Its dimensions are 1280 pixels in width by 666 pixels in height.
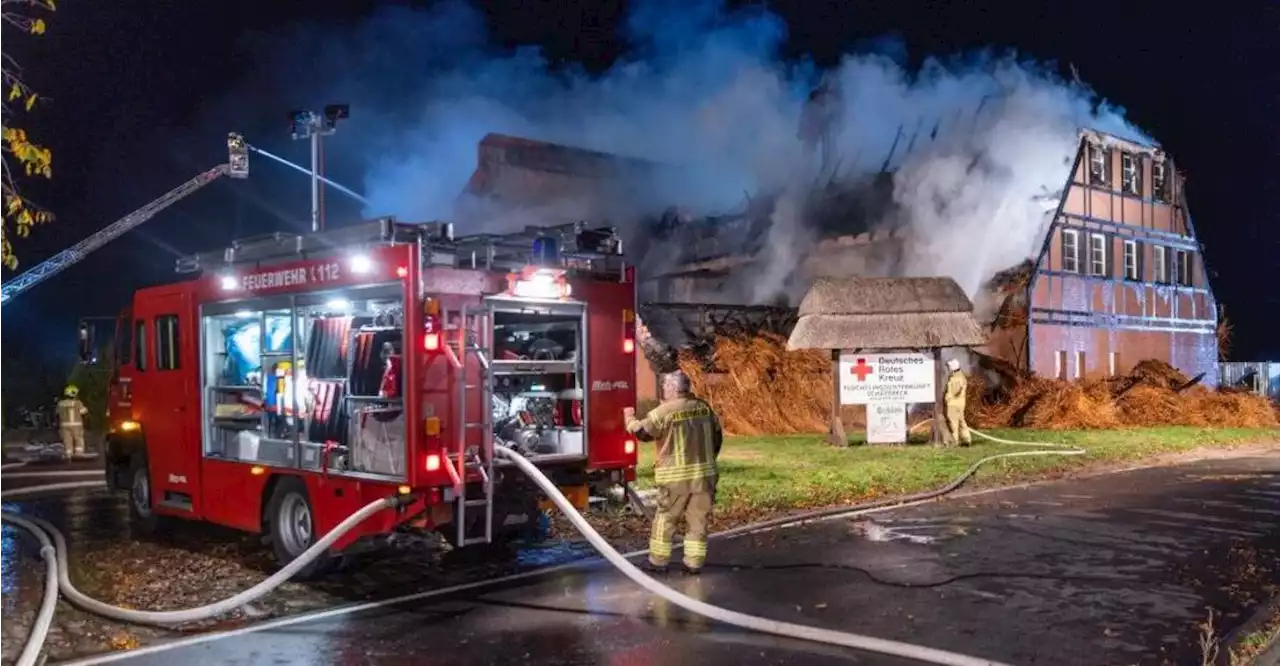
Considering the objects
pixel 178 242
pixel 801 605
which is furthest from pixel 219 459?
pixel 178 242

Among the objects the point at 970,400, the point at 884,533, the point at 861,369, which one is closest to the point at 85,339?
the point at 884,533

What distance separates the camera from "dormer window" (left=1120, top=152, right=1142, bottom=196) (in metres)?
29.4

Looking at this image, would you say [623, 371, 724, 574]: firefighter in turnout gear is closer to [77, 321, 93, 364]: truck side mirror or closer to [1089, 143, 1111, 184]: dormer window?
[77, 321, 93, 364]: truck side mirror

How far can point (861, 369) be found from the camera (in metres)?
18.4

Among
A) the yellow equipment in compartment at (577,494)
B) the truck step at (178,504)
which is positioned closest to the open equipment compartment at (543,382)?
the yellow equipment in compartment at (577,494)

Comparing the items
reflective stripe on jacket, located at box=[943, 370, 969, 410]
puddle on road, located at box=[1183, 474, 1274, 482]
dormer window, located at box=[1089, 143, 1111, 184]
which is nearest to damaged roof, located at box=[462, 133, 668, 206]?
dormer window, located at box=[1089, 143, 1111, 184]

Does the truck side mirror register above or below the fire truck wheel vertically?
above

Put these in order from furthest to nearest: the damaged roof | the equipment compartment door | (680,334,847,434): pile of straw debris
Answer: the damaged roof, (680,334,847,434): pile of straw debris, the equipment compartment door

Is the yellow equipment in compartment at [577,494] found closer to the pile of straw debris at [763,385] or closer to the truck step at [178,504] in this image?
the truck step at [178,504]

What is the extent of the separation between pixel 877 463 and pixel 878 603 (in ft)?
27.3

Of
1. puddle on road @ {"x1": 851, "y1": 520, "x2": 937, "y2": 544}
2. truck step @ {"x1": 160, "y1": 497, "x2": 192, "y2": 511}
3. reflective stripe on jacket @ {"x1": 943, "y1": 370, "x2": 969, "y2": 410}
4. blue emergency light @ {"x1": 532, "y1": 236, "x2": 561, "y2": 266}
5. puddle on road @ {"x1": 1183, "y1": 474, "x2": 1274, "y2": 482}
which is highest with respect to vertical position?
blue emergency light @ {"x1": 532, "y1": 236, "x2": 561, "y2": 266}

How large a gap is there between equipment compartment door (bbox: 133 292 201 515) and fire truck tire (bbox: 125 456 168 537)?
33 cm

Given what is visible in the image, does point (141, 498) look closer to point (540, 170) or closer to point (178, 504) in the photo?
point (178, 504)

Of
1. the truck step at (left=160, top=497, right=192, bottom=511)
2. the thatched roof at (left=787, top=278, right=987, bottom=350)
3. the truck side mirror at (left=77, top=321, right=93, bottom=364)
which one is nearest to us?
the truck step at (left=160, top=497, right=192, bottom=511)
